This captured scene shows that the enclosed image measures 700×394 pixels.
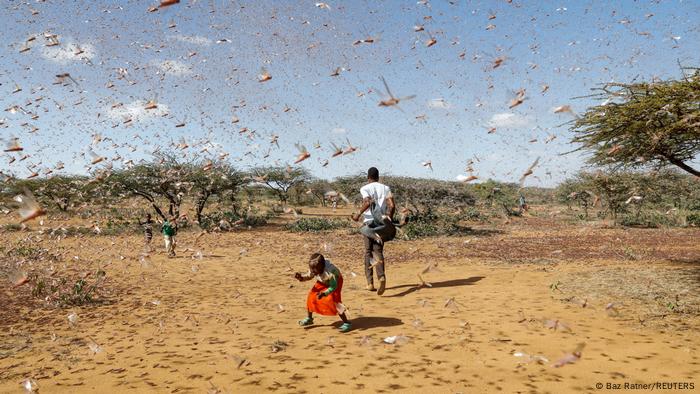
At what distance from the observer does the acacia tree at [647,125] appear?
22.8 ft

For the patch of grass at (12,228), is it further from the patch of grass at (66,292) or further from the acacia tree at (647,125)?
the acacia tree at (647,125)

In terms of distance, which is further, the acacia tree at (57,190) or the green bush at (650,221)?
the acacia tree at (57,190)

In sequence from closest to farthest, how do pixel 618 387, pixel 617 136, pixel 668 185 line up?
pixel 618 387 < pixel 617 136 < pixel 668 185

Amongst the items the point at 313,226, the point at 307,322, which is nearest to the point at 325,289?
the point at 307,322

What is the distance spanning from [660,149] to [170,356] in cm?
1012

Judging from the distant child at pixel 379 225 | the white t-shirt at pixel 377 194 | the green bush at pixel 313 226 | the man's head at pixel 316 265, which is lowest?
the green bush at pixel 313 226

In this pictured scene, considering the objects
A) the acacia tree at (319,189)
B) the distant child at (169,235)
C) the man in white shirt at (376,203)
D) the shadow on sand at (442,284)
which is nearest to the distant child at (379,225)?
the man in white shirt at (376,203)

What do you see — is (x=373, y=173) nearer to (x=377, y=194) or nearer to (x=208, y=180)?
(x=377, y=194)

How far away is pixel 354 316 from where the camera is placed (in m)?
7.05

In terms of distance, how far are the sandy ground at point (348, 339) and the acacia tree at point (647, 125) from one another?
314cm

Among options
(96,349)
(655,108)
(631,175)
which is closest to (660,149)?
(655,108)

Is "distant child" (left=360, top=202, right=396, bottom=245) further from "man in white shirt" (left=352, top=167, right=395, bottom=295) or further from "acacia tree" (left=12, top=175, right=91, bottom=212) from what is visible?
"acacia tree" (left=12, top=175, right=91, bottom=212)

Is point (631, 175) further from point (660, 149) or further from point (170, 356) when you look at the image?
point (170, 356)

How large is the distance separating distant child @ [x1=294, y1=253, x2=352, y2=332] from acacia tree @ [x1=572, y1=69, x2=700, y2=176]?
6.06 meters
